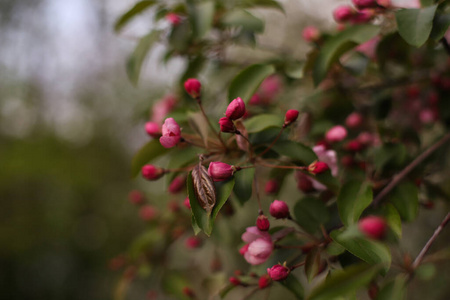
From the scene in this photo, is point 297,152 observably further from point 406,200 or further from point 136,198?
point 136,198

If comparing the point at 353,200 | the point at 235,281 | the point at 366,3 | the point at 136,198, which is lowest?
the point at 136,198

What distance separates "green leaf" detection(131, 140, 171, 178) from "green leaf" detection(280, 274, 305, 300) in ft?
0.93

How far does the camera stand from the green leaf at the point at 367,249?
1.44ft

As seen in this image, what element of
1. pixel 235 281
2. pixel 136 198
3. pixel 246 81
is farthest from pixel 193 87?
pixel 136 198

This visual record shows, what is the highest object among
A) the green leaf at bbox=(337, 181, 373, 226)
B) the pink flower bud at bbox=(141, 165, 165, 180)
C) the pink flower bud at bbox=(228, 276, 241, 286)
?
the pink flower bud at bbox=(141, 165, 165, 180)

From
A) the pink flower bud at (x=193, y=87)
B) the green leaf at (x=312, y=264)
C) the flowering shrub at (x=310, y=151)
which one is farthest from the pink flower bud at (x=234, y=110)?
the green leaf at (x=312, y=264)

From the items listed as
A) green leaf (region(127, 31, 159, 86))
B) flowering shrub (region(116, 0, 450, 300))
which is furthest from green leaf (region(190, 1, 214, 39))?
green leaf (region(127, 31, 159, 86))

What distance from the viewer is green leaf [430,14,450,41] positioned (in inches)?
20.3

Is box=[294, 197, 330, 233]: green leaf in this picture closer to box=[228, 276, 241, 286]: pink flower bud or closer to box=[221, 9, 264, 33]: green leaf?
box=[228, 276, 241, 286]: pink flower bud

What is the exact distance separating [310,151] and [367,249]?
16 centimetres

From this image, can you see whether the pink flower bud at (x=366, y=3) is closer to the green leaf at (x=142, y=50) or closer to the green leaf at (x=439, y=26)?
the green leaf at (x=439, y=26)

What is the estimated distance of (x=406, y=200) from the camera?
0.56 meters

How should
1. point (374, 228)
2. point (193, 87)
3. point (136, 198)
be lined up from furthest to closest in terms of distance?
point (136, 198) → point (193, 87) → point (374, 228)

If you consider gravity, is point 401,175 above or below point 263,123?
below
